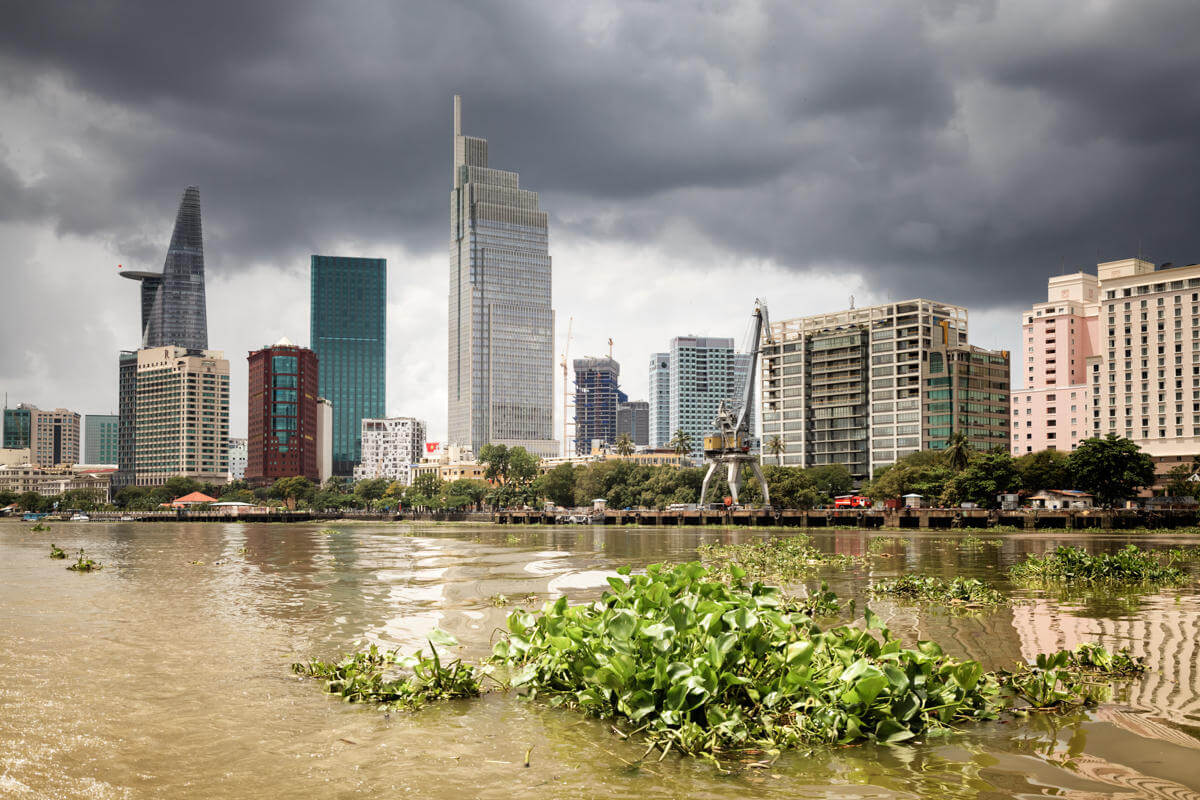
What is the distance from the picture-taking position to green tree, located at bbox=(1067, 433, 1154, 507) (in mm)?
90812

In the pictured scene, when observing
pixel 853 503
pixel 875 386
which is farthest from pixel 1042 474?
pixel 875 386

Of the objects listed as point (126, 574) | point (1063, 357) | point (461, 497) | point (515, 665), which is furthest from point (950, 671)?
point (1063, 357)

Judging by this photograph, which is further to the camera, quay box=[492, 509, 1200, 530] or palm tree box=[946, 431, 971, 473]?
palm tree box=[946, 431, 971, 473]

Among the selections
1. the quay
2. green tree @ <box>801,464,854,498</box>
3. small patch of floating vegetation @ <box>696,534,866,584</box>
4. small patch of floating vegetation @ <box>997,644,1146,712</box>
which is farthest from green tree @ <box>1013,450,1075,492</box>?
small patch of floating vegetation @ <box>997,644,1146,712</box>

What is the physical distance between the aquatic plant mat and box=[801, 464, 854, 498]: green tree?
153725 millimetres

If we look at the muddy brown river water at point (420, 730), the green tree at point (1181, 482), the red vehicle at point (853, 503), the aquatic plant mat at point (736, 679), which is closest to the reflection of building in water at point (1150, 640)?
the muddy brown river water at point (420, 730)

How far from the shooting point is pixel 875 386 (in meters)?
175

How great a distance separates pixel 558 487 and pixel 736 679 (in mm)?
175322

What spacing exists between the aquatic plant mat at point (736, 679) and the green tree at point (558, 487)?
6728 inches

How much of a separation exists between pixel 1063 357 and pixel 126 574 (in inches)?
8122

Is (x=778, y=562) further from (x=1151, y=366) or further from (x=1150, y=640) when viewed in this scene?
(x=1151, y=366)

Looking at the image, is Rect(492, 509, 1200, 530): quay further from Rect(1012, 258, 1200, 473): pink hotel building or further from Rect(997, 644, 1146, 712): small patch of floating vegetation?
Rect(1012, 258, 1200, 473): pink hotel building

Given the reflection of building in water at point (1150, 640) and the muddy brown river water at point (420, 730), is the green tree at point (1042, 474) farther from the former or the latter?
the muddy brown river water at point (420, 730)

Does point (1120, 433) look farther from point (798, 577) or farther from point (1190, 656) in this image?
point (1190, 656)
